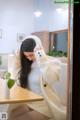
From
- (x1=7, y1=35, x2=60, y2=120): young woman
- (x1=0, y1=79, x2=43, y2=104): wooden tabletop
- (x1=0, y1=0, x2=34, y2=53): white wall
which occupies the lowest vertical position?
(x1=0, y1=79, x2=43, y2=104): wooden tabletop

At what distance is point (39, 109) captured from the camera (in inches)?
62.5

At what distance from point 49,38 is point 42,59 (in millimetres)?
166

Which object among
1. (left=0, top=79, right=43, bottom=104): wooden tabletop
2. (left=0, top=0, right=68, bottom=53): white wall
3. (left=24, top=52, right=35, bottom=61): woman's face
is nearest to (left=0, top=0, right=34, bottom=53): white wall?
(left=0, top=0, right=68, bottom=53): white wall

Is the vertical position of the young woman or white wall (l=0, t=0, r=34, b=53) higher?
white wall (l=0, t=0, r=34, b=53)

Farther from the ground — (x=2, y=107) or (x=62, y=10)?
(x=62, y=10)

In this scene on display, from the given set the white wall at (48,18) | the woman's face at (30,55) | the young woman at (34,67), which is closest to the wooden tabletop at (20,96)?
the young woman at (34,67)

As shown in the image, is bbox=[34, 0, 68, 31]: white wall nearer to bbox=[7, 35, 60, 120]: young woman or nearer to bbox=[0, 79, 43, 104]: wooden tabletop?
bbox=[7, 35, 60, 120]: young woman

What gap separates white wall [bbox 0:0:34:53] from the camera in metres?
1.46

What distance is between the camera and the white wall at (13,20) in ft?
4.80

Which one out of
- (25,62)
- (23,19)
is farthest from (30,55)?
(23,19)

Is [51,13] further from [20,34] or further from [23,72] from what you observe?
[23,72]

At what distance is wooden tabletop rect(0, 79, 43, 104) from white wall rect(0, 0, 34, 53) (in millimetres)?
312

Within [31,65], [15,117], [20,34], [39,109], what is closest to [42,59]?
[31,65]
